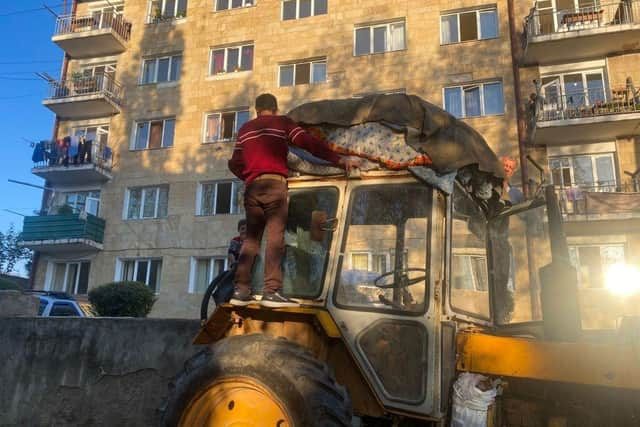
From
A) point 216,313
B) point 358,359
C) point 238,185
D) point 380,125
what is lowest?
point 358,359

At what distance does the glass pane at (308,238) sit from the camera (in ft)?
12.4

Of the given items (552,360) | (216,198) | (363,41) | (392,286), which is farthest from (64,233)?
(552,360)

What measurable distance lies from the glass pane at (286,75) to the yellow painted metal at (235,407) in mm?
18342

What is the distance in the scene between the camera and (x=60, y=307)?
14172mm

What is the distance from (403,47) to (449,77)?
2205 millimetres

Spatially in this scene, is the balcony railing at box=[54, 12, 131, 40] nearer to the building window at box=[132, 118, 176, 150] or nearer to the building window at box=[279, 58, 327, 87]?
the building window at box=[132, 118, 176, 150]

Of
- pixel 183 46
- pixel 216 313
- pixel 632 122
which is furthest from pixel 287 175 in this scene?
pixel 183 46

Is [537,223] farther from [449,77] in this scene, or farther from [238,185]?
[238,185]

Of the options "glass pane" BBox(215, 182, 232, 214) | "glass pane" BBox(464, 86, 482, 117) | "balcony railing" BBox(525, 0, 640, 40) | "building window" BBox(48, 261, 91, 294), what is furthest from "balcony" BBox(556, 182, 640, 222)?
"building window" BBox(48, 261, 91, 294)

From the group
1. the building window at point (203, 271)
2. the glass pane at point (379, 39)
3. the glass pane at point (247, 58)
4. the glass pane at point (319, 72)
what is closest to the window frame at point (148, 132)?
the glass pane at point (247, 58)

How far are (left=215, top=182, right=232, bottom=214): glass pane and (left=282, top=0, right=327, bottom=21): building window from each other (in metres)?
7.38

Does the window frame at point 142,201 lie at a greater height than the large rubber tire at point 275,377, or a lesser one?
greater

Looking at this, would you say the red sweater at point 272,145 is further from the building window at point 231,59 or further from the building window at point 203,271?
the building window at point 231,59

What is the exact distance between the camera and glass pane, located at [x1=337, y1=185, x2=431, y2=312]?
3.60m
